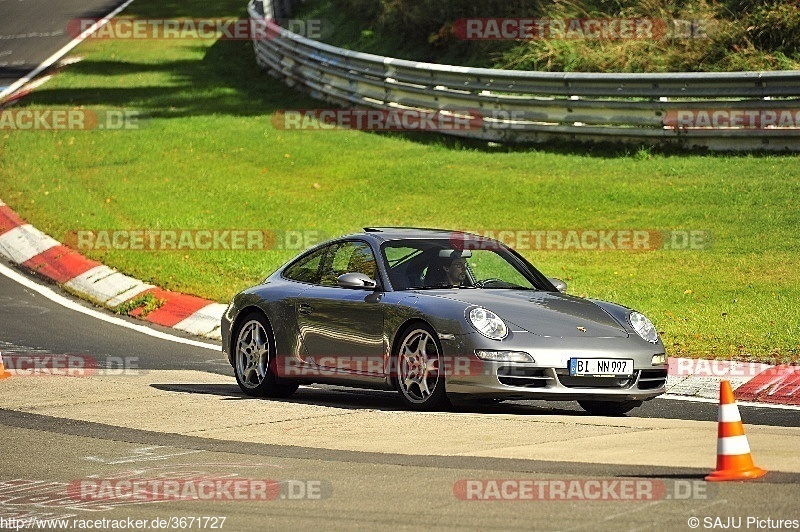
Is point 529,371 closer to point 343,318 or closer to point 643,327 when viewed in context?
point 643,327

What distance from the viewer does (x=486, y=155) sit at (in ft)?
72.1

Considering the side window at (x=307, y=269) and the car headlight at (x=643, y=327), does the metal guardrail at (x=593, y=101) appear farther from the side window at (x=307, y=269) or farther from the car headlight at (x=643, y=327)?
the side window at (x=307, y=269)

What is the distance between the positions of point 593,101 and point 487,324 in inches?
451

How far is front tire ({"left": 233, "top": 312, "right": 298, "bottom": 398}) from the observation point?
11539mm

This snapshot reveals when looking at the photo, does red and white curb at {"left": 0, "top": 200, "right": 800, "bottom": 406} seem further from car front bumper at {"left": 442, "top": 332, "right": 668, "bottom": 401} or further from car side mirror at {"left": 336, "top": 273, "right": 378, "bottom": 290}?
car side mirror at {"left": 336, "top": 273, "right": 378, "bottom": 290}

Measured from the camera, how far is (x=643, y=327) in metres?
10.5

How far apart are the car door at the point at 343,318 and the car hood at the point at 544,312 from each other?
0.53m

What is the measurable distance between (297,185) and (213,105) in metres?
6.36

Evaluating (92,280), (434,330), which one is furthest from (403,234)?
(92,280)

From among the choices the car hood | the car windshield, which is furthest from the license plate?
the car windshield

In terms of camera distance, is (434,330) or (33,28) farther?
(33,28)

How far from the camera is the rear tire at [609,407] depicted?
1060cm

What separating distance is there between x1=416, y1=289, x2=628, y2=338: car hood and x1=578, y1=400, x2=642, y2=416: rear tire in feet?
2.04

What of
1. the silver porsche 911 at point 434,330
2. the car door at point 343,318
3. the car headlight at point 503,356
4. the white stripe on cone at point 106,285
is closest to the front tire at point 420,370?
the silver porsche 911 at point 434,330
